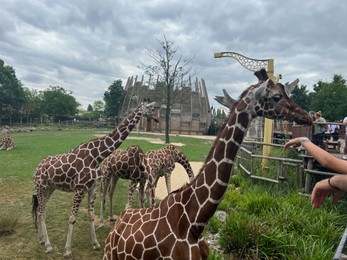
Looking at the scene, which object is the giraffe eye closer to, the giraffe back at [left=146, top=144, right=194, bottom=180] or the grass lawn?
the grass lawn

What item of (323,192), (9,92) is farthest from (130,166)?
(9,92)

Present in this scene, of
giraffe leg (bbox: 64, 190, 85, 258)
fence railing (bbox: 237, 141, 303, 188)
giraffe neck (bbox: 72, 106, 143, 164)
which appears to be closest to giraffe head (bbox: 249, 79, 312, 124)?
giraffe neck (bbox: 72, 106, 143, 164)

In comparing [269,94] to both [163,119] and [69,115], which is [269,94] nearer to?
Result: [163,119]

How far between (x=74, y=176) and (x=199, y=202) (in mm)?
3557

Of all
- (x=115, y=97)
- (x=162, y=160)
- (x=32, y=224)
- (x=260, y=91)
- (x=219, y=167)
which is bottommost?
(x=32, y=224)

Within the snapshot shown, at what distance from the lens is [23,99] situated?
161ft

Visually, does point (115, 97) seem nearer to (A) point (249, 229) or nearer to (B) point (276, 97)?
(A) point (249, 229)

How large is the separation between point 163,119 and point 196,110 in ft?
16.4

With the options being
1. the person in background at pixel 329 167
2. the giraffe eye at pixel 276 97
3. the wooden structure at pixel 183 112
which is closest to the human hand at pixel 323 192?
the person in background at pixel 329 167

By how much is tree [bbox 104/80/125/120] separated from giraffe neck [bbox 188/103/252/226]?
1760 inches

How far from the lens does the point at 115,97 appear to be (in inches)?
1836

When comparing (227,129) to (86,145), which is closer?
(227,129)

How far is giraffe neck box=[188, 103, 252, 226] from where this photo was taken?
2.69m

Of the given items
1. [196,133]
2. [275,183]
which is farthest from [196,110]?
[275,183]
